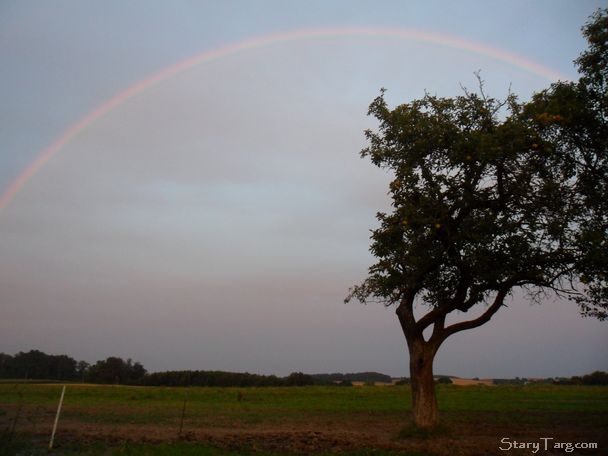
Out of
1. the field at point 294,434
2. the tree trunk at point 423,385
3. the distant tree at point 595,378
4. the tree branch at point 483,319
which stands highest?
the distant tree at point 595,378

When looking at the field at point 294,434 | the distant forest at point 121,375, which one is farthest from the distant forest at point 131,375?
the field at point 294,434

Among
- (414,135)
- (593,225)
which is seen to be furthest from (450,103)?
(593,225)

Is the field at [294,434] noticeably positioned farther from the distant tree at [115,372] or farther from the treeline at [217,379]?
the distant tree at [115,372]

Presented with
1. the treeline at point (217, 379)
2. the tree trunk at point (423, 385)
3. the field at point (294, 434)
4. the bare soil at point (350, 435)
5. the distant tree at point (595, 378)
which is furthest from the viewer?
the treeline at point (217, 379)

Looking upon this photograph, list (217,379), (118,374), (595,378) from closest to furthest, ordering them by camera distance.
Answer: (595,378) → (217,379) → (118,374)

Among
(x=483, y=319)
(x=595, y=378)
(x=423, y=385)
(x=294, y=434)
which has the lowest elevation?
(x=294, y=434)

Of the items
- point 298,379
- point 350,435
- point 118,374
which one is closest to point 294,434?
point 350,435

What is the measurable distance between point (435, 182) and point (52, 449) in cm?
1523

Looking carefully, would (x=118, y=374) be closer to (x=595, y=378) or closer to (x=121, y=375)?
(x=121, y=375)

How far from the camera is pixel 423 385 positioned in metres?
18.8

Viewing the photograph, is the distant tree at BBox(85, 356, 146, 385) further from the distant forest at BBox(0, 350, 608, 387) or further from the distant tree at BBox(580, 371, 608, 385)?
the distant tree at BBox(580, 371, 608, 385)

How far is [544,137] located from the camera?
59.5 ft

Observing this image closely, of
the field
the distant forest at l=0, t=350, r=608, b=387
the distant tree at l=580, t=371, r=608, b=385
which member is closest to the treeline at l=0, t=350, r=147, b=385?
the distant forest at l=0, t=350, r=608, b=387

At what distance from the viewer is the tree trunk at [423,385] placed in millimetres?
18578
